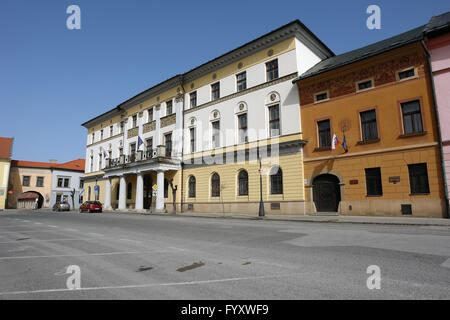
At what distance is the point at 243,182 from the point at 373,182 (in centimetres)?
1038

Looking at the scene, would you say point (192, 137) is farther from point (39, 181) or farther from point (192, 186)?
point (39, 181)

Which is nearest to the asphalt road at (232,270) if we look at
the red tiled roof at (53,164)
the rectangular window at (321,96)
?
the rectangular window at (321,96)

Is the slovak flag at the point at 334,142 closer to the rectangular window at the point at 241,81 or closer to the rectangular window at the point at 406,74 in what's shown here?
the rectangular window at the point at 406,74

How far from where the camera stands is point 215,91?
28594 millimetres

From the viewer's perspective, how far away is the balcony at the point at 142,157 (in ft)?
96.1

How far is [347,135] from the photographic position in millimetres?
19312

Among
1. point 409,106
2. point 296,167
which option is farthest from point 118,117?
point 409,106

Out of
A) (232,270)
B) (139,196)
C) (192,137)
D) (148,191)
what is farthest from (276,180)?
(148,191)

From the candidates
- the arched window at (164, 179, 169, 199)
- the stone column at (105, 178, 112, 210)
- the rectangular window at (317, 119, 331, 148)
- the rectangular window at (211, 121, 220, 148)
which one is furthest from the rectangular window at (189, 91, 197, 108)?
the stone column at (105, 178, 112, 210)

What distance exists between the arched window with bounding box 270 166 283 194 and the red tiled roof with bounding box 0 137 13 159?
5385cm

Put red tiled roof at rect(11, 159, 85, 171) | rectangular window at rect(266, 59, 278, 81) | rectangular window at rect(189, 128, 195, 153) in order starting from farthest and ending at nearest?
red tiled roof at rect(11, 159, 85, 171), rectangular window at rect(189, 128, 195, 153), rectangular window at rect(266, 59, 278, 81)

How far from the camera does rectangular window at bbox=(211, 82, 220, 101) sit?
28.3 metres

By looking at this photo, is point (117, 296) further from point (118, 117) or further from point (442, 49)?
point (118, 117)

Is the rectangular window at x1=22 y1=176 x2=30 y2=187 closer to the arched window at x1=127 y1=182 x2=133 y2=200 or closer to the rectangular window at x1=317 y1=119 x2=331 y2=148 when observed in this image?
the arched window at x1=127 y1=182 x2=133 y2=200
